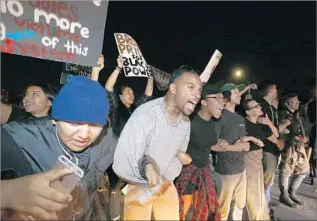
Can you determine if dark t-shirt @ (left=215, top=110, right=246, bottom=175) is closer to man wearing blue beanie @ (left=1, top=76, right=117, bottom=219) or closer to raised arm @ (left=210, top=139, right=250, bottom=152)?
raised arm @ (left=210, top=139, right=250, bottom=152)

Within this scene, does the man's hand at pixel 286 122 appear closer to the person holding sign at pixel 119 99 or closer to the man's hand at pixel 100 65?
the person holding sign at pixel 119 99

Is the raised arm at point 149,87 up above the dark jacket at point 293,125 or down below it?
above

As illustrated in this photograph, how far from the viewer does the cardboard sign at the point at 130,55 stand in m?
2.53

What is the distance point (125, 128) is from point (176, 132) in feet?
1.07

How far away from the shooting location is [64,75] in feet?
8.24

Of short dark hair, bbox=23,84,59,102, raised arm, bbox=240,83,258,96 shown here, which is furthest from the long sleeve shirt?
raised arm, bbox=240,83,258,96

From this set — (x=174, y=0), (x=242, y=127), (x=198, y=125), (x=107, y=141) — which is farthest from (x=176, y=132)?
(x=174, y=0)

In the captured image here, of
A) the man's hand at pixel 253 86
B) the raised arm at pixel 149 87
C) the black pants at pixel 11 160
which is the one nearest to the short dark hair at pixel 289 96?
the man's hand at pixel 253 86

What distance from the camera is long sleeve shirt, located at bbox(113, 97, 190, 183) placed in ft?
7.94

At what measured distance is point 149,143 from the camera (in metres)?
2.47

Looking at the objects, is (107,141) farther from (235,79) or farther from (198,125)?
(235,79)

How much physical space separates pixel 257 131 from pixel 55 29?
61.7 inches

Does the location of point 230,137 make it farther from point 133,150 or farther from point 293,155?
point 133,150

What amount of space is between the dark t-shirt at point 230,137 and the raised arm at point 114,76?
82 cm
